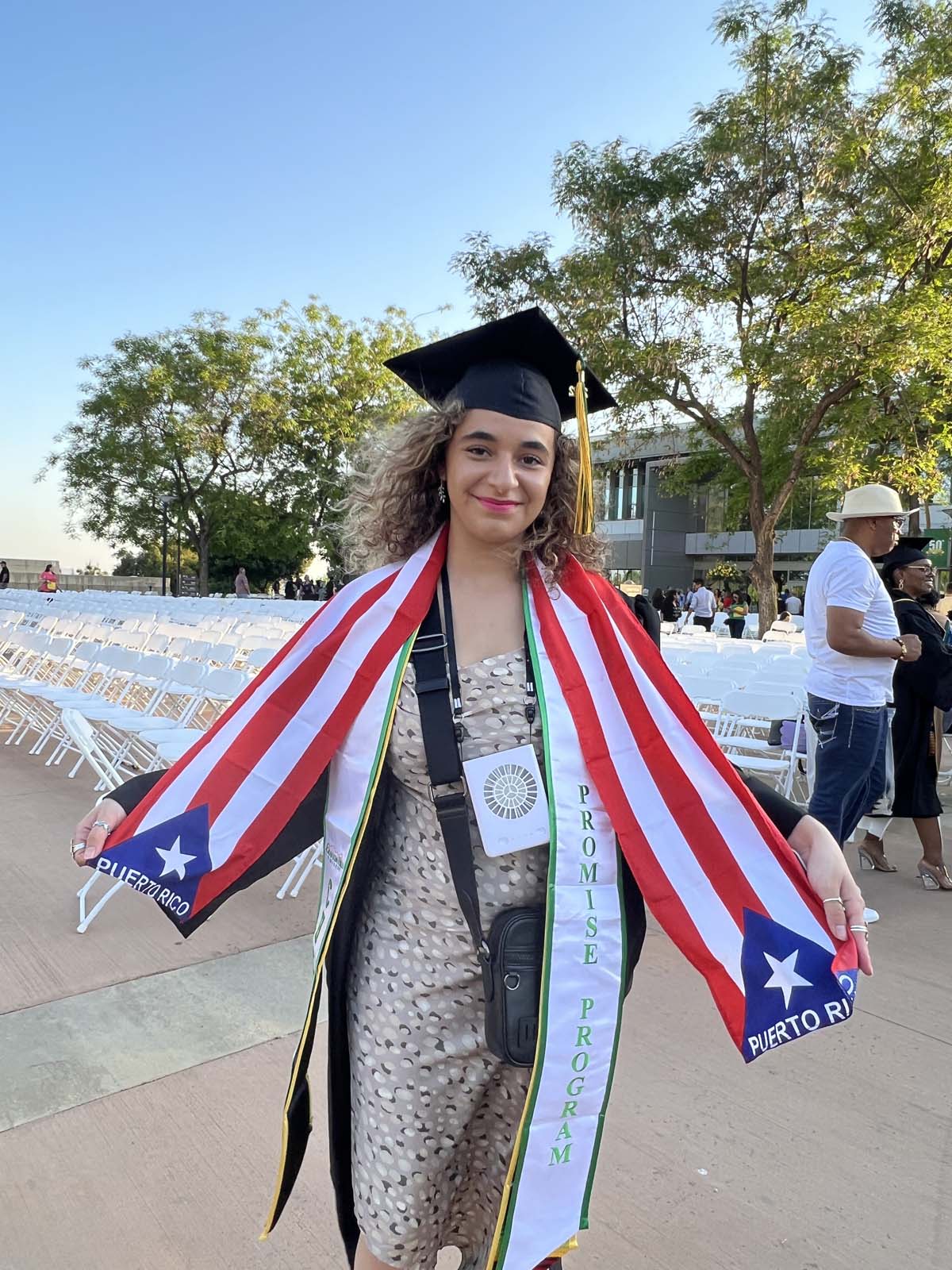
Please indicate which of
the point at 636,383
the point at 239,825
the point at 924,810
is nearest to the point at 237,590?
the point at 636,383

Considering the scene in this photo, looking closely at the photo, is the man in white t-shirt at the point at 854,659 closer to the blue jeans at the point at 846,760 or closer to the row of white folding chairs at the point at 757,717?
the blue jeans at the point at 846,760

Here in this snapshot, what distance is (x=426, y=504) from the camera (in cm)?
162

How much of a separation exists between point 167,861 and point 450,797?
1.73 feet

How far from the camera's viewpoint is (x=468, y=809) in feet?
4.43

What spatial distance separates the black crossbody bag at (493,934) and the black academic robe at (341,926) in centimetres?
15

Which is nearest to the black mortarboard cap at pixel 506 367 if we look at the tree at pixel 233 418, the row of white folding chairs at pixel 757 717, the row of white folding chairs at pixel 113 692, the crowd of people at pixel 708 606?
the row of white folding chairs at pixel 757 717

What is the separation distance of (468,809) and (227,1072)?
75.5 inches

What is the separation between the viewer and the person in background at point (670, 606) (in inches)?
1091

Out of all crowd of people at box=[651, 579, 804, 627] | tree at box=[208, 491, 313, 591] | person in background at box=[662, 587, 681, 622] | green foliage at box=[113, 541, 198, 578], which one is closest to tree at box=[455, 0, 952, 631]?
crowd of people at box=[651, 579, 804, 627]

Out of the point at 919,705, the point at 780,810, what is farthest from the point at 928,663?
the point at 780,810

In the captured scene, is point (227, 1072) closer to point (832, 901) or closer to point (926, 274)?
point (832, 901)

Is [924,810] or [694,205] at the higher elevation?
[694,205]

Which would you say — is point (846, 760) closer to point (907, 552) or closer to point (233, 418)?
point (907, 552)

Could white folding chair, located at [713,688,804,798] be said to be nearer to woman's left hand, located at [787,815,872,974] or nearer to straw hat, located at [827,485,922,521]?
straw hat, located at [827,485,922,521]
